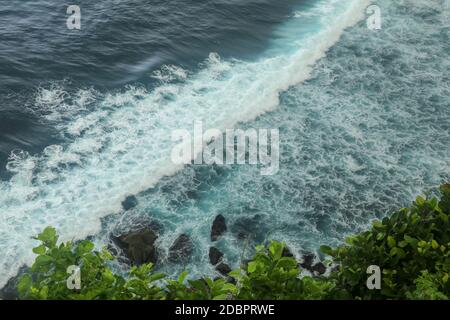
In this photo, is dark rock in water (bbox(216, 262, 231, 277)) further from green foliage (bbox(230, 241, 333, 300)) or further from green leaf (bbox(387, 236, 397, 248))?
green foliage (bbox(230, 241, 333, 300))

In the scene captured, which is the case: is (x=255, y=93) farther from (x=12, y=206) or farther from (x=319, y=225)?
(x=12, y=206)

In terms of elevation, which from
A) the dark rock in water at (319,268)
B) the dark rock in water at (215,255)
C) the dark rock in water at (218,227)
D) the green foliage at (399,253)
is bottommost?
the dark rock in water at (215,255)

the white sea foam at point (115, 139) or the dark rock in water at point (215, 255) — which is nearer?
the dark rock in water at point (215, 255)

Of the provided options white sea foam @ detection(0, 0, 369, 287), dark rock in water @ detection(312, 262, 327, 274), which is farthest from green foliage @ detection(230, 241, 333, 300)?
white sea foam @ detection(0, 0, 369, 287)

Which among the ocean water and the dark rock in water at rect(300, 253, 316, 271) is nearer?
the dark rock in water at rect(300, 253, 316, 271)

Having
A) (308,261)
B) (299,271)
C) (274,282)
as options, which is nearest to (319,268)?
(308,261)

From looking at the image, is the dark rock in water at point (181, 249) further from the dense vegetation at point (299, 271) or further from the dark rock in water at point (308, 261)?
the dense vegetation at point (299, 271)

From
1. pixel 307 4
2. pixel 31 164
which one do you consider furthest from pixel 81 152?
pixel 307 4

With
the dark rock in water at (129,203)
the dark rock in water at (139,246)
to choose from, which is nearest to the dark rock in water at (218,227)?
the dark rock in water at (139,246)
